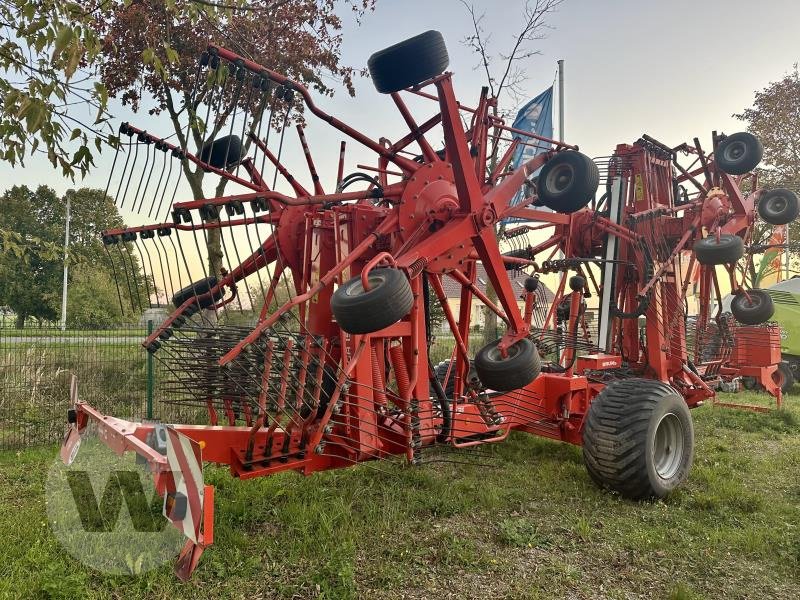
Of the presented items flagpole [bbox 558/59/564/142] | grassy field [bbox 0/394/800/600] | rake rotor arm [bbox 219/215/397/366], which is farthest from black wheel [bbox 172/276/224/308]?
flagpole [bbox 558/59/564/142]

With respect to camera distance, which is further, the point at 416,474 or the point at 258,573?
the point at 416,474

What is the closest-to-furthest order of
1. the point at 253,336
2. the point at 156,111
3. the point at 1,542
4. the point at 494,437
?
the point at 253,336, the point at 1,542, the point at 494,437, the point at 156,111

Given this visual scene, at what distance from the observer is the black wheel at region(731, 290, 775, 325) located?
23.2 ft

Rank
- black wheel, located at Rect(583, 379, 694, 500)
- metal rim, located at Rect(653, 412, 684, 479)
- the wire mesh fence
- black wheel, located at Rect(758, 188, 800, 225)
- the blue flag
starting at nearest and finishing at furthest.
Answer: black wheel, located at Rect(583, 379, 694, 500) < metal rim, located at Rect(653, 412, 684, 479) < the wire mesh fence < black wheel, located at Rect(758, 188, 800, 225) < the blue flag

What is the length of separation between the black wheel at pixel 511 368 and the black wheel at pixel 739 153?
411cm

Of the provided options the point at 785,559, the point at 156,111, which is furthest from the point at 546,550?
the point at 156,111

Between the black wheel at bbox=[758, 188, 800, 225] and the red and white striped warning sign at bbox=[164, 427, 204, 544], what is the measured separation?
23.9 ft

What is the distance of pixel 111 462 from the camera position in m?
5.44

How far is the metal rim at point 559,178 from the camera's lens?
4339 mm

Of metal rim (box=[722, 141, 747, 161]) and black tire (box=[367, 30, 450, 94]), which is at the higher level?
metal rim (box=[722, 141, 747, 161])

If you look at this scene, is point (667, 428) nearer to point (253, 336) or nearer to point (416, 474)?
point (416, 474)

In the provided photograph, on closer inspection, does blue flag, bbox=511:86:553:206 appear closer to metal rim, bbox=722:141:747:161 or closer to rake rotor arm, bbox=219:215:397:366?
metal rim, bbox=722:141:747:161

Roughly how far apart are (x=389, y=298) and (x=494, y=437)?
225cm

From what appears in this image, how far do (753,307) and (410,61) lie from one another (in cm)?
595
